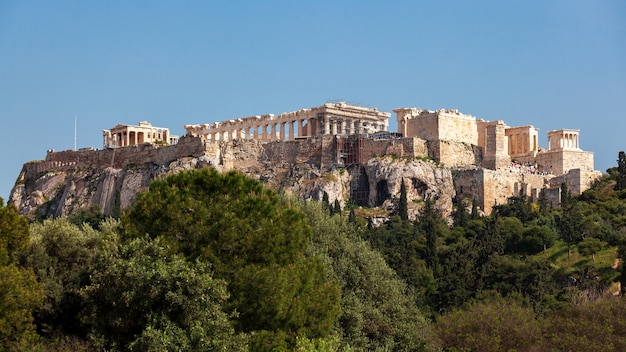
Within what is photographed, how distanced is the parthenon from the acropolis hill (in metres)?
0.09

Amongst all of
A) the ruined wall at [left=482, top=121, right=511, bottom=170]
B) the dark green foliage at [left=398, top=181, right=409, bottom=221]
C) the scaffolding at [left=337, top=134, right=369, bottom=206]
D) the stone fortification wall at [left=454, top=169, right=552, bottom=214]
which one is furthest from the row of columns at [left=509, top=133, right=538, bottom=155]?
the dark green foliage at [left=398, top=181, right=409, bottom=221]

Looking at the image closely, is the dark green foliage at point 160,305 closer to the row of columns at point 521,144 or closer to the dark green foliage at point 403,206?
the dark green foliage at point 403,206

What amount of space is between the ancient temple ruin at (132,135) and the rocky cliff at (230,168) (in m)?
3.72

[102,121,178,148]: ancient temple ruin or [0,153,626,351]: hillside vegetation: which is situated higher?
[102,121,178,148]: ancient temple ruin

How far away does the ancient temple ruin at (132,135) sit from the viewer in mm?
100125

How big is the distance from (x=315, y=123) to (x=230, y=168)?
8.65 m

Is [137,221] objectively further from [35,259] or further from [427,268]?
[427,268]

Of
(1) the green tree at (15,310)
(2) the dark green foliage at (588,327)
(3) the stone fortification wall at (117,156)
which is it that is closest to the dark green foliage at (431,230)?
(2) the dark green foliage at (588,327)

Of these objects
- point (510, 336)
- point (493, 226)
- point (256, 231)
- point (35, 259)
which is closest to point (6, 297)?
point (35, 259)

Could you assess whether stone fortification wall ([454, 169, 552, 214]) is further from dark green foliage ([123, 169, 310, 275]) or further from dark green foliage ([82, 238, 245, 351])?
dark green foliage ([82, 238, 245, 351])

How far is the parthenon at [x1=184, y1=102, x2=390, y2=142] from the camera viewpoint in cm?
9012

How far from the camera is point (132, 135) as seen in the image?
101m

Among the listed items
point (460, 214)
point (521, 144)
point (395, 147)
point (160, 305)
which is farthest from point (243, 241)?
point (521, 144)

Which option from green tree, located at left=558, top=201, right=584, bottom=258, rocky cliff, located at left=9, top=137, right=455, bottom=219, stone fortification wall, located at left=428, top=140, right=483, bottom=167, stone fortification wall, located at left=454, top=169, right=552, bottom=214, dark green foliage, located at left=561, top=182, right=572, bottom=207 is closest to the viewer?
green tree, located at left=558, top=201, right=584, bottom=258
